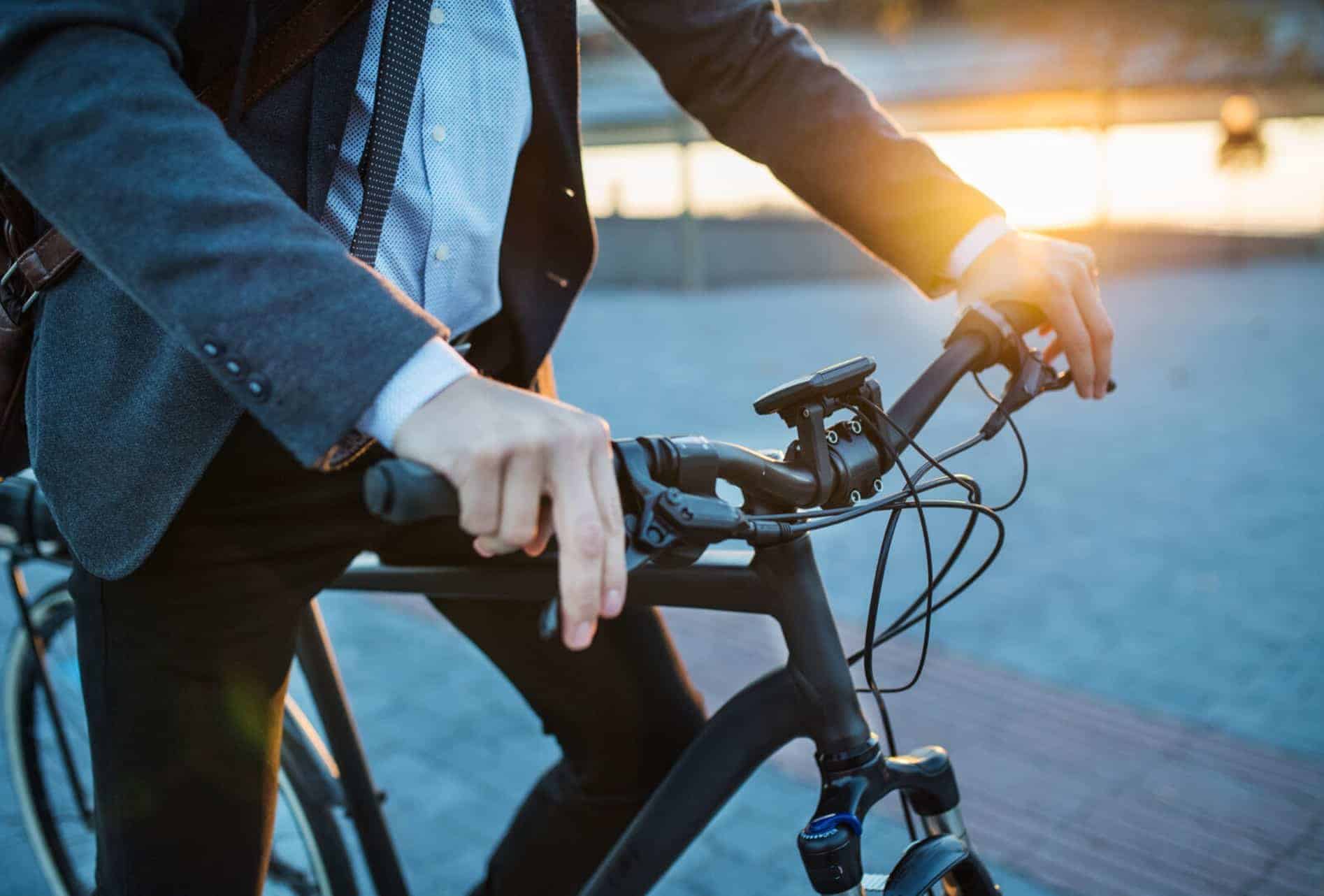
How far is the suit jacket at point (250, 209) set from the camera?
37.8 inches

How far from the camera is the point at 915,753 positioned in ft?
4.73

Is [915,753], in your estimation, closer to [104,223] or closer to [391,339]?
[391,339]

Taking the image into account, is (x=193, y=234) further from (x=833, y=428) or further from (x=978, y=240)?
(x=978, y=240)

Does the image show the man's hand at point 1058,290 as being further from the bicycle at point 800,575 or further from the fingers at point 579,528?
the fingers at point 579,528

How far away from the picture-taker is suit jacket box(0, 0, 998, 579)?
959mm

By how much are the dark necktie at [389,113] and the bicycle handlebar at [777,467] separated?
0.36 meters

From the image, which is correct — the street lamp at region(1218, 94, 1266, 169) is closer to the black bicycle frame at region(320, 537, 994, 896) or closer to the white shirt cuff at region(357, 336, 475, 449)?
the black bicycle frame at region(320, 537, 994, 896)

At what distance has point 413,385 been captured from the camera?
0.95 meters

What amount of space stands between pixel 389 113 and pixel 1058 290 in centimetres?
88

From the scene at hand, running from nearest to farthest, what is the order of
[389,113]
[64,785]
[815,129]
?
[389,113]
[815,129]
[64,785]

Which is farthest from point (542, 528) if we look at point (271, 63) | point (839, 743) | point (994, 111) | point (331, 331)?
point (994, 111)

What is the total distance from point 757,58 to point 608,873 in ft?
3.87

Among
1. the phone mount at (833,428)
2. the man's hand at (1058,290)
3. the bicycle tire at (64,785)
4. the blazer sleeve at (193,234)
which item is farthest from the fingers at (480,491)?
the bicycle tire at (64,785)

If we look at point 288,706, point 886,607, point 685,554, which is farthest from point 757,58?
point 886,607
